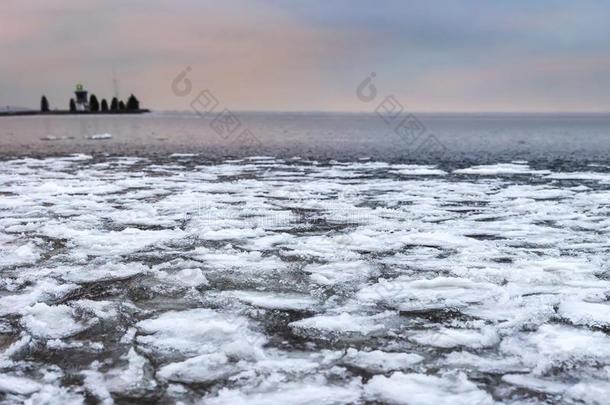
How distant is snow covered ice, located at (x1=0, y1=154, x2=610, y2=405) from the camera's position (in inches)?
126

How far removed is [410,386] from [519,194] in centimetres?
835

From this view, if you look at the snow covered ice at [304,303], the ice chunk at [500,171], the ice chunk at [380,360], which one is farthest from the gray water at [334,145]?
the ice chunk at [380,360]

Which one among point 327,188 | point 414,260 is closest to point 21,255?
point 414,260

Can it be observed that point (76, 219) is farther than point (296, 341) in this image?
Yes

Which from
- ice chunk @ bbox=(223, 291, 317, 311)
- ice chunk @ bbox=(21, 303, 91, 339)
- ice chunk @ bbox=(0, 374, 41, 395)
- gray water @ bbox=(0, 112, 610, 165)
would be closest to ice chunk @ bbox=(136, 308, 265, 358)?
ice chunk @ bbox=(223, 291, 317, 311)

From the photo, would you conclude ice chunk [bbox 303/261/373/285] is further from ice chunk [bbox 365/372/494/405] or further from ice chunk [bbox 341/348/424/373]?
ice chunk [bbox 365/372/494/405]

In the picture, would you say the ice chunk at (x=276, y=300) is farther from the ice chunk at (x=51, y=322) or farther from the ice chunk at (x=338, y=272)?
the ice chunk at (x=51, y=322)

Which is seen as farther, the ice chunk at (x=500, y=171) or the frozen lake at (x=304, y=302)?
the ice chunk at (x=500, y=171)

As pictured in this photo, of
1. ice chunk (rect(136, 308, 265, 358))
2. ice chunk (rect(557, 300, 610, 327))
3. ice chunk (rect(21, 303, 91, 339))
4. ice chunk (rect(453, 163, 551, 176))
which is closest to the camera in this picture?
ice chunk (rect(136, 308, 265, 358))

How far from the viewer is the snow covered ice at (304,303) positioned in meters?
3.20

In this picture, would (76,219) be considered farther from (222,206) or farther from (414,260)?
(414,260)

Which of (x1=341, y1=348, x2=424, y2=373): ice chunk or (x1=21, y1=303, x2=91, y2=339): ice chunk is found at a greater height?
(x1=21, y1=303, x2=91, y2=339): ice chunk

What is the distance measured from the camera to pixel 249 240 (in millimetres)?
6695

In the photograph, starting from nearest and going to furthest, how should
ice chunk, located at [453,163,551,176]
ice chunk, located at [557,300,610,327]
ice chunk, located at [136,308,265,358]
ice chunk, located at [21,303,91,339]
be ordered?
ice chunk, located at [136,308,265,358] → ice chunk, located at [21,303,91,339] → ice chunk, located at [557,300,610,327] → ice chunk, located at [453,163,551,176]
